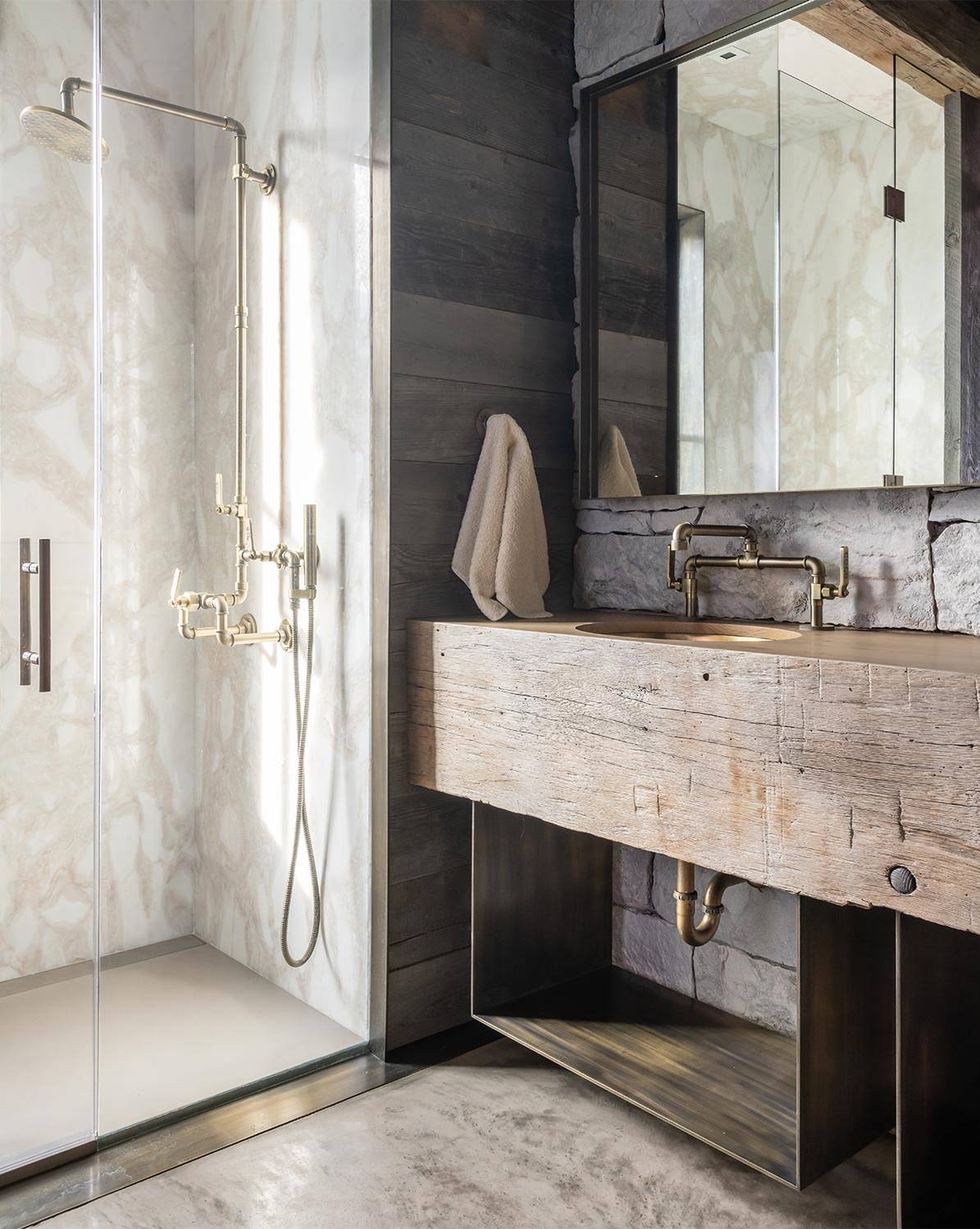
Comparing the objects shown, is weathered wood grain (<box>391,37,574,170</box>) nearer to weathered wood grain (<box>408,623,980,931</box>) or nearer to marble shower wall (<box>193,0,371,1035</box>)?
marble shower wall (<box>193,0,371,1035</box>)

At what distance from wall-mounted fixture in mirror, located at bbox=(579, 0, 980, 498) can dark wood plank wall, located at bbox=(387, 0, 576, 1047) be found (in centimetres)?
10

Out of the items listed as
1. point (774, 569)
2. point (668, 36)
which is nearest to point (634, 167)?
point (668, 36)

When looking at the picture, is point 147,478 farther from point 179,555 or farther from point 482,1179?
point 482,1179

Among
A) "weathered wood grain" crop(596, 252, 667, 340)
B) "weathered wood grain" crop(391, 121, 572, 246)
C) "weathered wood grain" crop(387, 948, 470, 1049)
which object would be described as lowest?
"weathered wood grain" crop(387, 948, 470, 1049)

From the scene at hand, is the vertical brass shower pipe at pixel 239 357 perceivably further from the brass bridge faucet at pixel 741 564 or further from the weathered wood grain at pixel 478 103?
the brass bridge faucet at pixel 741 564

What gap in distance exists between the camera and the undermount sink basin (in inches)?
71.4

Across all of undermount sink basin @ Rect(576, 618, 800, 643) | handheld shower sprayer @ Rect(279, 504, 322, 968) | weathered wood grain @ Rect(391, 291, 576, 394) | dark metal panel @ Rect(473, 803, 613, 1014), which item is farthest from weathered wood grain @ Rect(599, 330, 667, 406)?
dark metal panel @ Rect(473, 803, 613, 1014)

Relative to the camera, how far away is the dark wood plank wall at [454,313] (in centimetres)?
195

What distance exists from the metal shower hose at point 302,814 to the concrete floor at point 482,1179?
1.09 ft

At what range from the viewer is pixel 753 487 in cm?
190

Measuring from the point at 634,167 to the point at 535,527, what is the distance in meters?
0.79

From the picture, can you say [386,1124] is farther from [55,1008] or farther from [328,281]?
[328,281]

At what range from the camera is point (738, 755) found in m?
1.38

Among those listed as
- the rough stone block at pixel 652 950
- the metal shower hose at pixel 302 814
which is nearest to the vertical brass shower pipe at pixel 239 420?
the metal shower hose at pixel 302 814
